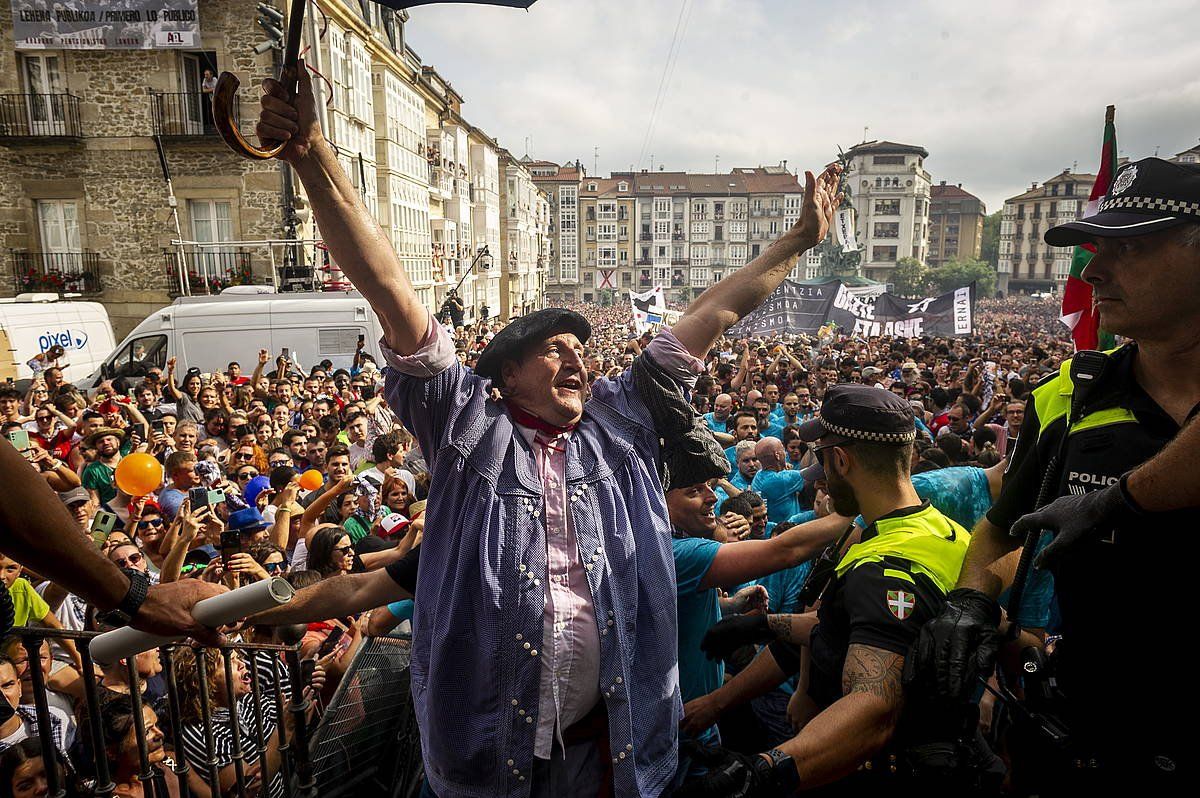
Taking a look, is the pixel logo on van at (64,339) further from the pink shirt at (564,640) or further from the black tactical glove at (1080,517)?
the black tactical glove at (1080,517)

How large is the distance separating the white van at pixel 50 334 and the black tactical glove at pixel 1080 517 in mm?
13969

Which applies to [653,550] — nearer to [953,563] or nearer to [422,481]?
[953,563]

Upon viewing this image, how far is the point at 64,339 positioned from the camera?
49.8 ft

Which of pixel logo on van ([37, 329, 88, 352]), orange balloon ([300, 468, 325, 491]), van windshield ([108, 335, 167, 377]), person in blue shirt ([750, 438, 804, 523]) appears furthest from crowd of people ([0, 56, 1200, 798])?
pixel logo on van ([37, 329, 88, 352])

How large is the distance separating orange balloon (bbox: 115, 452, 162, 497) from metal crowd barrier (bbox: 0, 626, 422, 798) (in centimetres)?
321

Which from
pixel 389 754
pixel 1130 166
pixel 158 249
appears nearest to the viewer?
pixel 1130 166

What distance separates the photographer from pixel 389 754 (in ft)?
9.07

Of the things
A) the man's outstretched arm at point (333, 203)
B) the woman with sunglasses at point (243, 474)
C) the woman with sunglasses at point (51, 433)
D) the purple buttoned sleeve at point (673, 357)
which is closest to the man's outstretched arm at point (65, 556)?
the man's outstretched arm at point (333, 203)

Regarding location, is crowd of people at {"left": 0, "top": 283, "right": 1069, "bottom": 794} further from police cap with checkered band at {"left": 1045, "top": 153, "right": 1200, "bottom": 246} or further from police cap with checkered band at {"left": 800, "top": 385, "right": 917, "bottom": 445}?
police cap with checkered band at {"left": 1045, "top": 153, "right": 1200, "bottom": 246}

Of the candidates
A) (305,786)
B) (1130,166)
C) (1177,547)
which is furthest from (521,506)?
(1130,166)

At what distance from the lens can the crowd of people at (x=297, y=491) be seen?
311cm

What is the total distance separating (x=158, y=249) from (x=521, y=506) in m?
24.5

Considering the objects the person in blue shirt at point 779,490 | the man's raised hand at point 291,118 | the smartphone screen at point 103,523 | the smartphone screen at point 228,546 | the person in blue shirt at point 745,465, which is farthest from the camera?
the person in blue shirt at point 745,465

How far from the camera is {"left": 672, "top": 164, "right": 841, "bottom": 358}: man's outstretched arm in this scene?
91.1 inches
